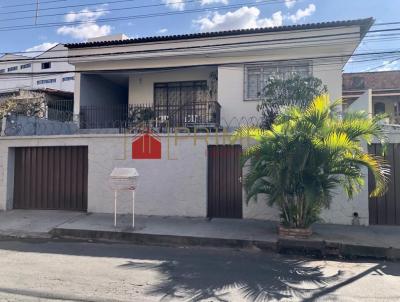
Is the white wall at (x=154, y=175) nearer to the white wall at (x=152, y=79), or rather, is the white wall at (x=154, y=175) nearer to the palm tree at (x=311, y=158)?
the palm tree at (x=311, y=158)

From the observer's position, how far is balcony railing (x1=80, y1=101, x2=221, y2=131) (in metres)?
13.0

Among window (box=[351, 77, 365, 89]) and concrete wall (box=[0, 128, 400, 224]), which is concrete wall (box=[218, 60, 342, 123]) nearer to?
concrete wall (box=[0, 128, 400, 224])

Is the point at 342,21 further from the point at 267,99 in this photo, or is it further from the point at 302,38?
the point at 267,99

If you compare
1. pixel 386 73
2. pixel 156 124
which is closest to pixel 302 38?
pixel 156 124

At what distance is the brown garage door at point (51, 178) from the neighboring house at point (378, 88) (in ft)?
60.7

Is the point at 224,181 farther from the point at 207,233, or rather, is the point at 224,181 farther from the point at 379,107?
the point at 379,107

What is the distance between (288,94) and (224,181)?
3047 mm

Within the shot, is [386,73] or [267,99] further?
[386,73]

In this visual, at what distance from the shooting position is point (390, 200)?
29.7ft

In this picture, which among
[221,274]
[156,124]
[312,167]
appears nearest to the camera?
[221,274]

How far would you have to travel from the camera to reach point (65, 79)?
50.7 m

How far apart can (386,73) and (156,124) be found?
21.3 metres

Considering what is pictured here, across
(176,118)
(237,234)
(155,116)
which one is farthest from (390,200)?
(155,116)

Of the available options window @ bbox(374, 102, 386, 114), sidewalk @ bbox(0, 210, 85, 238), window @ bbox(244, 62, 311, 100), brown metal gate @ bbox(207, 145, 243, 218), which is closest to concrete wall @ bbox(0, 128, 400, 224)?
brown metal gate @ bbox(207, 145, 243, 218)
